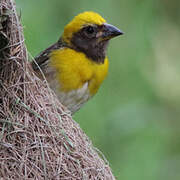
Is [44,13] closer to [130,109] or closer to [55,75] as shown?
[55,75]

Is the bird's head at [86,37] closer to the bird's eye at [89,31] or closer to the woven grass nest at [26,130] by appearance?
the bird's eye at [89,31]

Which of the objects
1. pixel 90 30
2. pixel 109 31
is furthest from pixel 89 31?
pixel 109 31

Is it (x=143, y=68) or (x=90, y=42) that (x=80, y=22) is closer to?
(x=90, y=42)

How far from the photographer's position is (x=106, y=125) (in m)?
5.03

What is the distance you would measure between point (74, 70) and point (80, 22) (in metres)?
0.45

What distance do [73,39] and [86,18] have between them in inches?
8.6

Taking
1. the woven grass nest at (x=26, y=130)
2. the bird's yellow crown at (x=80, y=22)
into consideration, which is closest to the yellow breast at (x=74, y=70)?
the bird's yellow crown at (x=80, y=22)

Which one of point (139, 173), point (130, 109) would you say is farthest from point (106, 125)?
point (139, 173)

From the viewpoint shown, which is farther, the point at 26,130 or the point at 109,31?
the point at 109,31

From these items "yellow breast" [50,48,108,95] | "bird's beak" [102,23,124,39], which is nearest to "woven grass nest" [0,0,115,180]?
"yellow breast" [50,48,108,95]

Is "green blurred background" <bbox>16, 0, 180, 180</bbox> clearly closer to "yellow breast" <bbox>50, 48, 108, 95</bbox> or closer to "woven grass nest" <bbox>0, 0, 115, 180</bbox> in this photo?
"yellow breast" <bbox>50, 48, 108, 95</bbox>

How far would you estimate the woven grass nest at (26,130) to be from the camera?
355 cm

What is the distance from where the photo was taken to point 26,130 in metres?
3.68

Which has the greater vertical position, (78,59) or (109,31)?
(109,31)
